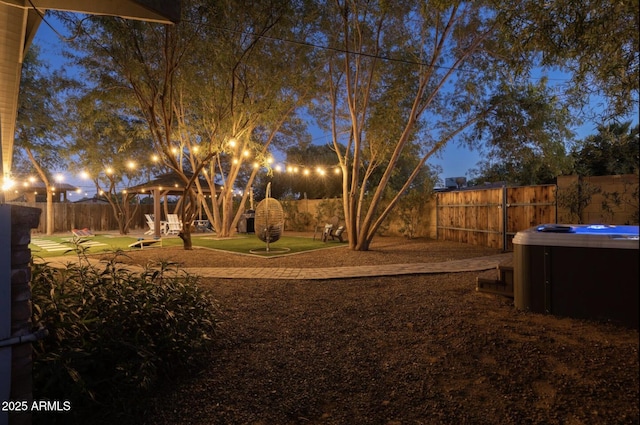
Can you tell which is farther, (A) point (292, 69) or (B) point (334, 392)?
(A) point (292, 69)

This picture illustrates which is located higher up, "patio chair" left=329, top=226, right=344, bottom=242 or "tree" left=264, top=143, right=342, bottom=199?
"tree" left=264, top=143, right=342, bottom=199

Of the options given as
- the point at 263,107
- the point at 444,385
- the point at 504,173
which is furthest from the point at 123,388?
the point at 504,173

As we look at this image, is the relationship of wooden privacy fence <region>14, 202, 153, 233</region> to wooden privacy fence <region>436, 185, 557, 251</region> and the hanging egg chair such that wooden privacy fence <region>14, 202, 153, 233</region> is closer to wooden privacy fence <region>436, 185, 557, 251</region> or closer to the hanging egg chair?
the hanging egg chair

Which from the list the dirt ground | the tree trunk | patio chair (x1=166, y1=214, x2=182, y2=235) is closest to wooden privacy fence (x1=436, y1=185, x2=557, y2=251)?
the dirt ground

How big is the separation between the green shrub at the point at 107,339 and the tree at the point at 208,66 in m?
6.15

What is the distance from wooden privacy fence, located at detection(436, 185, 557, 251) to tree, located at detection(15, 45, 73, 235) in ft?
47.9

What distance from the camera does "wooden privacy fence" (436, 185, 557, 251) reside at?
8273mm

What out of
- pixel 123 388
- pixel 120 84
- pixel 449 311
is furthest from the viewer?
pixel 120 84

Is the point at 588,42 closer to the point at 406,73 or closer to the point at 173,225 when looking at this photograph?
the point at 406,73

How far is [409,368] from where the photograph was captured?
2758 mm

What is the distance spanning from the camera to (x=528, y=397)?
2.21m

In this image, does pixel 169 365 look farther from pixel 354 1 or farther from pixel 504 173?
pixel 504 173

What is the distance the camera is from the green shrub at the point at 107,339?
2.20 metres

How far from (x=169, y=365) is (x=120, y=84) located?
917 cm
